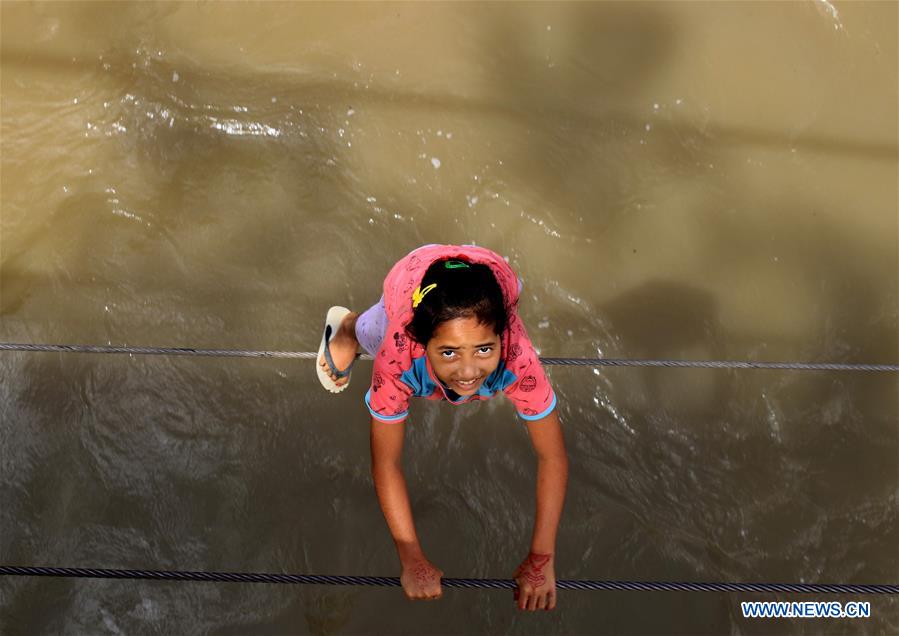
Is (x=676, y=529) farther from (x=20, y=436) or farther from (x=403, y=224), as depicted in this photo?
(x=20, y=436)

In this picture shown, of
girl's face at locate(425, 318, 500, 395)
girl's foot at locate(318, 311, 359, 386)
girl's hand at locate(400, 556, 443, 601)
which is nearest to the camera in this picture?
girl's face at locate(425, 318, 500, 395)

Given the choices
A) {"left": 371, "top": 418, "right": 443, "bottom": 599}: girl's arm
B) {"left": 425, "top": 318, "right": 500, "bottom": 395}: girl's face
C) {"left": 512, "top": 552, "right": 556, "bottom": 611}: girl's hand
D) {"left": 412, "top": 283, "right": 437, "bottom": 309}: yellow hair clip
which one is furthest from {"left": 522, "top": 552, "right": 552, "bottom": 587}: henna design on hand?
{"left": 412, "top": 283, "right": 437, "bottom": 309}: yellow hair clip

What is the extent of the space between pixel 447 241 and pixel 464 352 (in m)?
1.30

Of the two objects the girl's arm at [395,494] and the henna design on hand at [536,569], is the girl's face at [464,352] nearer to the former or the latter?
the girl's arm at [395,494]

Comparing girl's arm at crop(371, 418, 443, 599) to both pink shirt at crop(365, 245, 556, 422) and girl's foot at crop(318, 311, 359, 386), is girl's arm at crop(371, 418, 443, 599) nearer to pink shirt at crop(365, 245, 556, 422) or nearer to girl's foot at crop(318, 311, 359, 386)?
pink shirt at crop(365, 245, 556, 422)

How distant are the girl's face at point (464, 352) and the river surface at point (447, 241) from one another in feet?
3.63

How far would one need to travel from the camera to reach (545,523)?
127 cm

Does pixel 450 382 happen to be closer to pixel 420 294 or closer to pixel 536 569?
pixel 420 294

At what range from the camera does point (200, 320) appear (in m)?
2.27

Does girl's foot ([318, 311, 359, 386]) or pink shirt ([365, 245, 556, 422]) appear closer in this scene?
pink shirt ([365, 245, 556, 422])

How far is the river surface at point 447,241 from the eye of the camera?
84.6 inches

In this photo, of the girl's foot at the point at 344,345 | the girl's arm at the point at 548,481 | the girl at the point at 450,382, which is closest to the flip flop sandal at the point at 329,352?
the girl's foot at the point at 344,345

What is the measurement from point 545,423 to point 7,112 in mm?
1853

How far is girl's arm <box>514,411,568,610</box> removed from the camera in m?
1.26
